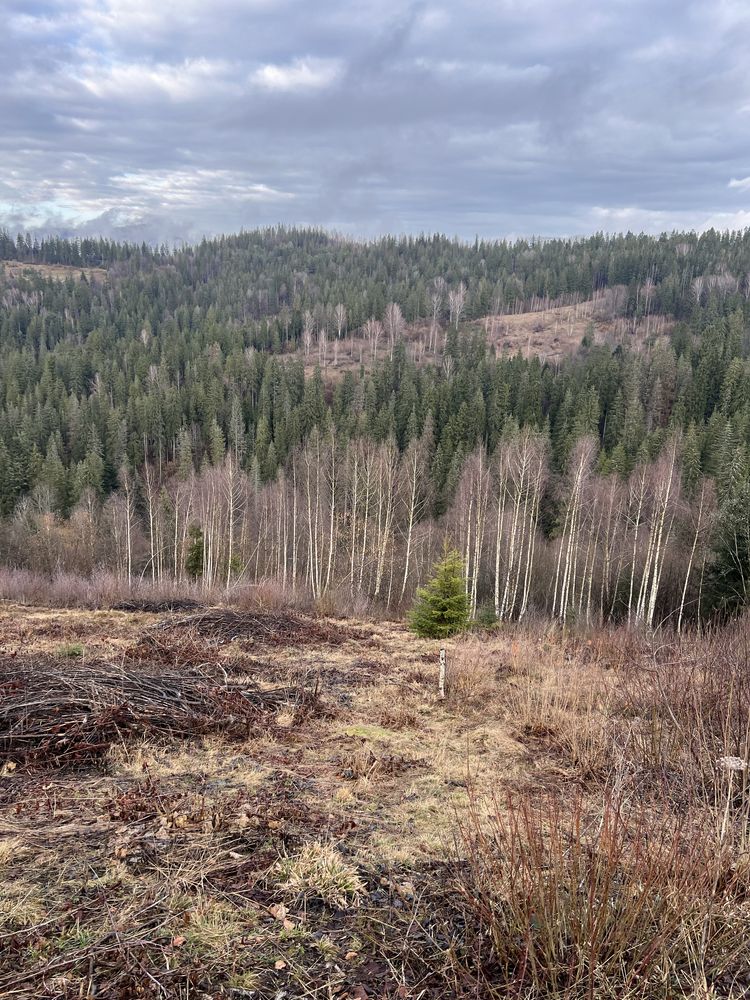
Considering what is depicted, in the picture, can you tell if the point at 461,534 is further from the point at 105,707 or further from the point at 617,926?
the point at 617,926

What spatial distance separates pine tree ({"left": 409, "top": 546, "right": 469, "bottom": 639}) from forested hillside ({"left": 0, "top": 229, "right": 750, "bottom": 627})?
609 cm

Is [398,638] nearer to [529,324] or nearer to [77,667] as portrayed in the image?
[77,667]

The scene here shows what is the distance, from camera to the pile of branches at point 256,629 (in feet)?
36.9

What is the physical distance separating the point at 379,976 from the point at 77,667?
18.5 feet

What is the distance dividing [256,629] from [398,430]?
59469 millimetres

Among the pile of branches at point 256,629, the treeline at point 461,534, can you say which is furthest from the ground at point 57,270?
the pile of branches at point 256,629

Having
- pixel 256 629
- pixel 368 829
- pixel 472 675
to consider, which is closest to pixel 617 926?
pixel 368 829

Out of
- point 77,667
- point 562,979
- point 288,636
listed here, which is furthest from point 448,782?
point 288,636

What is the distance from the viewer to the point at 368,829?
4.71 m

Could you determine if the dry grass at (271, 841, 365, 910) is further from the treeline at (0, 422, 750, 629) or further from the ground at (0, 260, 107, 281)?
the ground at (0, 260, 107, 281)

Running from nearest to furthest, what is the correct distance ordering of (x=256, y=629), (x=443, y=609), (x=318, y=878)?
(x=318, y=878) < (x=256, y=629) < (x=443, y=609)

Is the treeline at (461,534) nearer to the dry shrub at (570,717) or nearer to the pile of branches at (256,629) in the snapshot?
the pile of branches at (256,629)

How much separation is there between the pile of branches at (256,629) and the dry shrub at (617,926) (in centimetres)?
836

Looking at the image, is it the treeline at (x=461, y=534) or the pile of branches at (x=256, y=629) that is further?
the treeline at (x=461, y=534)
